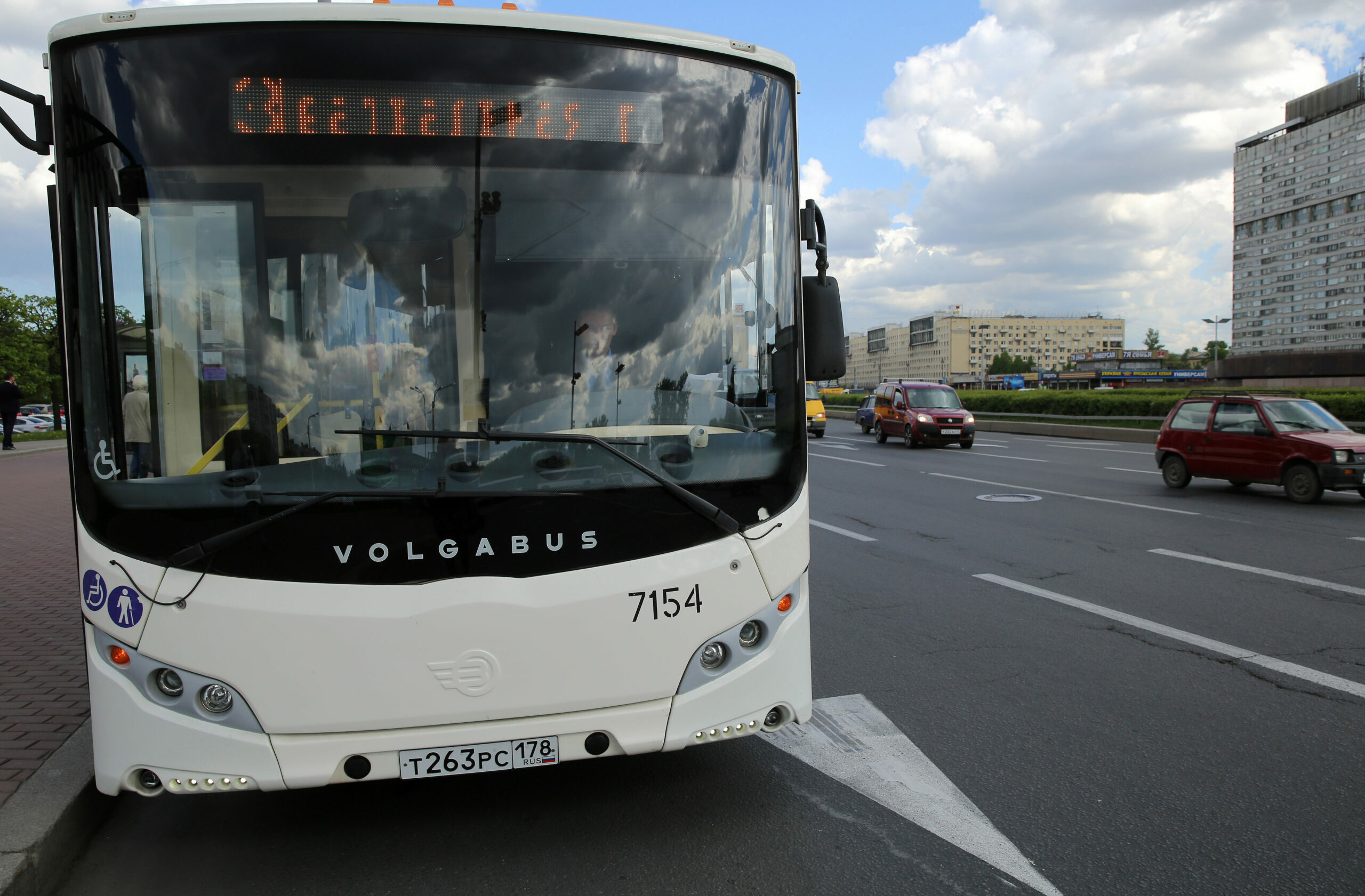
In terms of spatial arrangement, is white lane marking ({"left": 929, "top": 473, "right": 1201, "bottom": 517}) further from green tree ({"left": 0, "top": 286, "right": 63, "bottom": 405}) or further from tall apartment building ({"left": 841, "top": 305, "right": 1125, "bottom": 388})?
tall apartment building ({"left": 841, "top": 305, "right": 1125, "bottom": 388})

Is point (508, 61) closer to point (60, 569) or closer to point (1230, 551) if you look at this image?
point (60, 569)

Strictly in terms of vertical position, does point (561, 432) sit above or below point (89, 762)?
above

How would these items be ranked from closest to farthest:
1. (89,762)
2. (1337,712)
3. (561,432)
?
(561,432) → (89,762) → (1337,712)

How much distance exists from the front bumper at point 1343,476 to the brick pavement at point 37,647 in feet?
45.6

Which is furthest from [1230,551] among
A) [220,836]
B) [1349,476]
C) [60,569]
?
[60,569]

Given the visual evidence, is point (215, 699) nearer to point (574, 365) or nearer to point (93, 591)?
point (93, 591)

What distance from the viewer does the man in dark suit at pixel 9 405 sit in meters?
24.2

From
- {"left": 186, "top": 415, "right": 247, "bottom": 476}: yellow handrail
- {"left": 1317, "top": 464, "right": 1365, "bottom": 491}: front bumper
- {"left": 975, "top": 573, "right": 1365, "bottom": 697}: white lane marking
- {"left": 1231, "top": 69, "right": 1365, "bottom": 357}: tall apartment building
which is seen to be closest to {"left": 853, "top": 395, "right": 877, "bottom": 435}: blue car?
{"left": 1317, "top": 464, "right": 1365, "bottom": 491}: front bumper

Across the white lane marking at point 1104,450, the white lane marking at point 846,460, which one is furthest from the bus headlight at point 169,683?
the white lane marking at point 1104,450

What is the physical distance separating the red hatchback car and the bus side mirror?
11.7 m

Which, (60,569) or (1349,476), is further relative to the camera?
(1349,476)

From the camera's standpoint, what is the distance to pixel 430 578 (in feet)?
9.48

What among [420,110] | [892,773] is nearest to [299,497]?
[420,110]

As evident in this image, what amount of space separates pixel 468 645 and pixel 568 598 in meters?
0.34
